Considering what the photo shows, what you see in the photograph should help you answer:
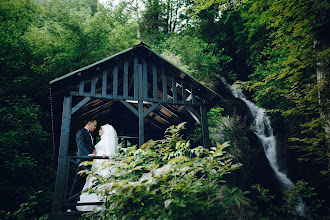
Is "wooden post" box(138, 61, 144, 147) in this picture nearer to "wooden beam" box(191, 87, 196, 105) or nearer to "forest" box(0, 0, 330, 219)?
"wooden beam" box(191, 87, 196, 105)

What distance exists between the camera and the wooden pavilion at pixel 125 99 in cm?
553

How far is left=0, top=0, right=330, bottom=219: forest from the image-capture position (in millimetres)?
4539

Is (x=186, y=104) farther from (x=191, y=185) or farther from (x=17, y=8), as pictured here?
(x=17, y=8)

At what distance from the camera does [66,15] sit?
14.1 metres

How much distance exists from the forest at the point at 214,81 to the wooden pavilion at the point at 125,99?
1.56 metres

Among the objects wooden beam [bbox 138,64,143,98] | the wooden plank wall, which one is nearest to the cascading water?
the wooden plank wall

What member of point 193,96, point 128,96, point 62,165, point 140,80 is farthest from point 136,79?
point 62,165

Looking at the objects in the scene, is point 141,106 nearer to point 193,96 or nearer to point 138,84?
point 138,84

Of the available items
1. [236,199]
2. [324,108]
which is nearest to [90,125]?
[236,199]

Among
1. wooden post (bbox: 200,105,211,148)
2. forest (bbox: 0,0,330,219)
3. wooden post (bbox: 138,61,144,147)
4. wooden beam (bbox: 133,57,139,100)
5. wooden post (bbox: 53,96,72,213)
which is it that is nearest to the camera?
forest (bbox: 0,0,330,219)

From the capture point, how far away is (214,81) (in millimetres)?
17250

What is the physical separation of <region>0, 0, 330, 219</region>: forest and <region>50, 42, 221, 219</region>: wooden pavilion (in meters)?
1.56

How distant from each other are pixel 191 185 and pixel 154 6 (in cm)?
2411

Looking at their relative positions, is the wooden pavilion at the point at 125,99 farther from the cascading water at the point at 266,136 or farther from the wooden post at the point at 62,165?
the cascading water at the point at 266,136
